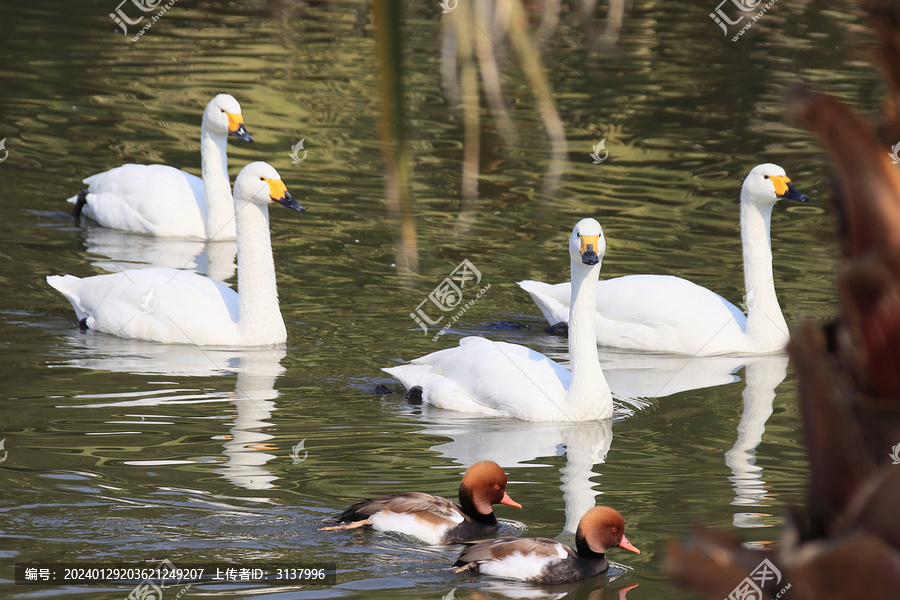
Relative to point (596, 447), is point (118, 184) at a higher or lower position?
higher

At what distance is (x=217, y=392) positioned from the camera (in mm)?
9039

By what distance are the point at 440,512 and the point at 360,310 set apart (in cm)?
473

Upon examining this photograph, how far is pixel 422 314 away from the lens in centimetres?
1109

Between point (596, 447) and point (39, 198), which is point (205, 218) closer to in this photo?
point (39, 198)

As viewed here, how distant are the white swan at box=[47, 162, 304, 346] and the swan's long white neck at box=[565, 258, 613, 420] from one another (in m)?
2.73

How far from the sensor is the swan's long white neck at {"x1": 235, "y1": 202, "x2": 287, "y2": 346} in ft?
33.2

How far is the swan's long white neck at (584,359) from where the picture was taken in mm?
8492

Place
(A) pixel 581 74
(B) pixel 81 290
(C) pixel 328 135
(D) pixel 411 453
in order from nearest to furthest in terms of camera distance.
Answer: (D) pixel 411 453, (B) pixel 81 290, (C) pixel 328 135, (A) pixel 581 74

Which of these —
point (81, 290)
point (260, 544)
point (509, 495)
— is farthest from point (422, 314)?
point (260, 544)

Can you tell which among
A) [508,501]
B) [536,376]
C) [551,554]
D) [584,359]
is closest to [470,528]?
[508,501]

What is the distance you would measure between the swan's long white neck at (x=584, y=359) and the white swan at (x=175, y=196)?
5.85 meters

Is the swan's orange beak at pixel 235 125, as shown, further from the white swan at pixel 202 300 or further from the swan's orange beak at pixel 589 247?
the swan's orange beak at pixel 589 247

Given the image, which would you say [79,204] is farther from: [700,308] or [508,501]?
[508,501]

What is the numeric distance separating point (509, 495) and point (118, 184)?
7915mm
